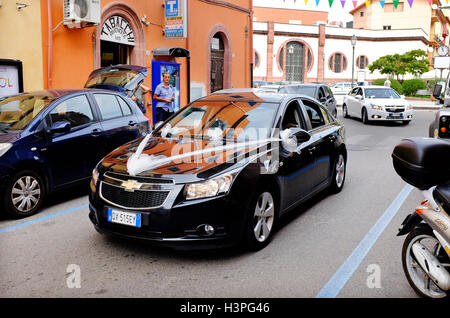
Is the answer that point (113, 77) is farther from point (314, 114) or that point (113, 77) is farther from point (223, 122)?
point (223, 122)

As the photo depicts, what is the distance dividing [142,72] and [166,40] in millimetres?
6529

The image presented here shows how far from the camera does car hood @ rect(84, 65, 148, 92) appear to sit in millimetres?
10785

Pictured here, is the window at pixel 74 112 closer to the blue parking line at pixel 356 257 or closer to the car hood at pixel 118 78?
the car hood at pixel 118 78

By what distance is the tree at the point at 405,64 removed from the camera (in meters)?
49.0

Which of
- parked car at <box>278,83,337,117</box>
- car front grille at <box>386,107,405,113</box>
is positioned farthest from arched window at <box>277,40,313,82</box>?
parked car at <box>278,83,337,117</box>

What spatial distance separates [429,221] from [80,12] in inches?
448

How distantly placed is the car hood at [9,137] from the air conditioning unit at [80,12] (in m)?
7.30

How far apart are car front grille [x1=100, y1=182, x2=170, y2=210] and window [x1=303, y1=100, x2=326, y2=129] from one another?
2.85 meters

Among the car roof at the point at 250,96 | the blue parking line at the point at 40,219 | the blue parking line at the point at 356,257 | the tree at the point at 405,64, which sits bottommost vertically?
the blue parking line at the point at 356,257

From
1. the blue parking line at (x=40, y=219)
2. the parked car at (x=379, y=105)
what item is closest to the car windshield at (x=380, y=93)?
the parked car at (x=379, y=105)

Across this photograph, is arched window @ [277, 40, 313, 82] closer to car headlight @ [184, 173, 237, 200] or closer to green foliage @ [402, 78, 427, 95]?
green foliage @ [402, 78, 427, 95]

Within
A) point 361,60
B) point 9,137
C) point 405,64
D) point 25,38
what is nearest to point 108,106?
point 9,137

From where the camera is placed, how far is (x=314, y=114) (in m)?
6.59
